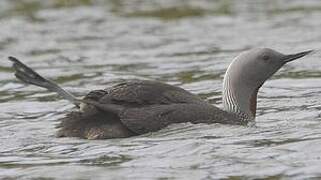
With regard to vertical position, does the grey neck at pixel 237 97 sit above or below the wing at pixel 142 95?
below

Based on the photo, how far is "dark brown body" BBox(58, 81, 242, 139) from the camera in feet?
32.2

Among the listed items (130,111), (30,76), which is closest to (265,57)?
(130,111)

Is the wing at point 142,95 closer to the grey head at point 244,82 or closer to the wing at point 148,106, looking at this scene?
the wing at point 148,106

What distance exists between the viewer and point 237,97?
1059 cm

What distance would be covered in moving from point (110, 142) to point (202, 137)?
81 cm

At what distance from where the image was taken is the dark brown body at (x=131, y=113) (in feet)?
32.2

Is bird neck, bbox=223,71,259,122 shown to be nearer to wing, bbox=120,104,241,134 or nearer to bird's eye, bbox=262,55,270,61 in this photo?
bird's eye, bbox=262,55,270,61

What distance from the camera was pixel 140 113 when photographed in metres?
9.84

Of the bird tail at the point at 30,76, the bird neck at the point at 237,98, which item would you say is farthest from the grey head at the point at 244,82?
the bird tail at the point at 30,76

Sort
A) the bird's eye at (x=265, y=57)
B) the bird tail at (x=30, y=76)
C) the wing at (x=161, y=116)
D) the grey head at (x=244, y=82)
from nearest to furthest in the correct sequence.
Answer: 1. the wing at (x=161, y=116)
2. the bird tail at (x=30, y=76)
3. the grey head at (x=244, y=82)
4. the bird's eye at (x=265, y=57)

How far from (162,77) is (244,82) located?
396 cm

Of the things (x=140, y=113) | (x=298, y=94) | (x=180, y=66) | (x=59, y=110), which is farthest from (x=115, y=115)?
(x=180, y=66)

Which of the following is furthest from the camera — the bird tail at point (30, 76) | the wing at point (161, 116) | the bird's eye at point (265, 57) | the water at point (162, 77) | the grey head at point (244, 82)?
the bird's eye at point (265, 57)

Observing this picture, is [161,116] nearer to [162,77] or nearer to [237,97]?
[237,97]
